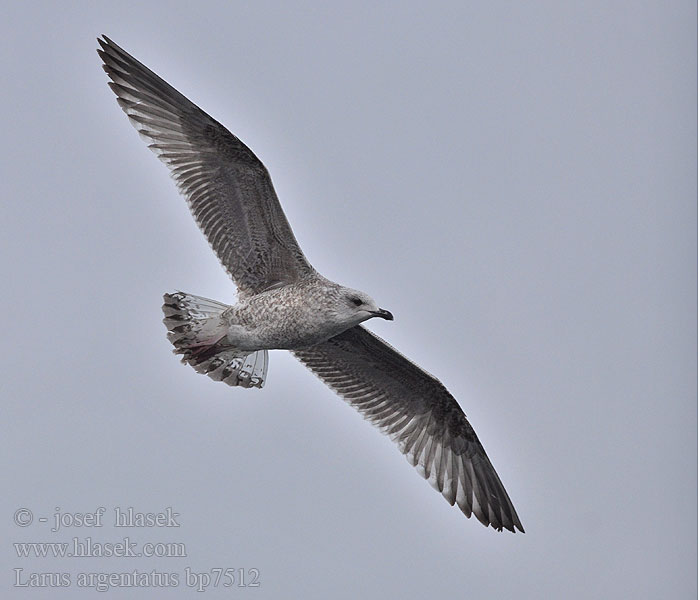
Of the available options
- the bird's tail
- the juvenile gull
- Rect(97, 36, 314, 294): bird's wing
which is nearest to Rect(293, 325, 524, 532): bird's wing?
the juvenile gull

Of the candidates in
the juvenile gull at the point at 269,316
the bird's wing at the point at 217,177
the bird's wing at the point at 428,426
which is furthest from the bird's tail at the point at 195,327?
the bird's wing at the point at 428,426

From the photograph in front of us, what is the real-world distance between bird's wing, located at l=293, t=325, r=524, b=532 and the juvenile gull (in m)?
0.01

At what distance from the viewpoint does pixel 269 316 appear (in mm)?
13711

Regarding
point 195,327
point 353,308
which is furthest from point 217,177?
point 353,308

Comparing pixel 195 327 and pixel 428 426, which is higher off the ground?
pixel 195 327

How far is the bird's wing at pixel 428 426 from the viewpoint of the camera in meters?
15.2

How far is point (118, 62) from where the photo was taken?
14414 millimetres

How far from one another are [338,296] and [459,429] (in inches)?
113

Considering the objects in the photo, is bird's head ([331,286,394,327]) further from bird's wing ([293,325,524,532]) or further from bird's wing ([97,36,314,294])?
bird's wing ([293,325,524,532])

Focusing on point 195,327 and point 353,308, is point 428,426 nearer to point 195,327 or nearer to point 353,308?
point 353,308

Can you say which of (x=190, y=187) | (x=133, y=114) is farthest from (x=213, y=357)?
(x=133, y=114)

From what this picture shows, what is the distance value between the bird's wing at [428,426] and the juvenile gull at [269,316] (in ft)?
0.04

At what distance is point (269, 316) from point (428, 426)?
2.76 metres

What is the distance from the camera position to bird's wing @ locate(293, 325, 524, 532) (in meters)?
15.2
